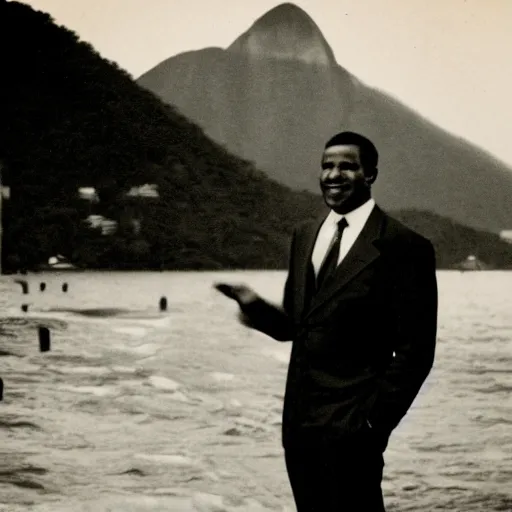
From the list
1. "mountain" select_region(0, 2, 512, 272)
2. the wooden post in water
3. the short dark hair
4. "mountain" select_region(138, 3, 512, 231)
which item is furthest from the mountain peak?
the wooden post in water

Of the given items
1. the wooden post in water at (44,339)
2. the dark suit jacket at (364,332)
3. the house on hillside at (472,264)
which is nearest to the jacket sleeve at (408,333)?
the dark suit jacket at (364,332)

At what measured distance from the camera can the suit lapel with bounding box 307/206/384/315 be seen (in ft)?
5.05

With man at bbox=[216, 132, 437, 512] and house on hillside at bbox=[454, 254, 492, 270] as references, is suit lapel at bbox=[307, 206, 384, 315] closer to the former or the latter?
man at bbox=[216, 132, 437, 512]

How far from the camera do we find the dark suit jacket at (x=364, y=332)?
146cm

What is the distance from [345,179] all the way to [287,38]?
1490mm

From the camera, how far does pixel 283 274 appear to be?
2.96m

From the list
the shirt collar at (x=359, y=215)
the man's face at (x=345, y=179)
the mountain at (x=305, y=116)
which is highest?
the mountain at (x=305, y=116)

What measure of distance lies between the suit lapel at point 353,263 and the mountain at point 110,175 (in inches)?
60.5

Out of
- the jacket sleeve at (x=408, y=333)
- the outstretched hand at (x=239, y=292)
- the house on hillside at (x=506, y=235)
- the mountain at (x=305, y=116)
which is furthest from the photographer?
the house on hillside at (x=506, y=235)

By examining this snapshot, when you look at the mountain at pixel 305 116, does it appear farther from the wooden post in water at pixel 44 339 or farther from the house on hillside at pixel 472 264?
the wooden post in water at pixel 44 339

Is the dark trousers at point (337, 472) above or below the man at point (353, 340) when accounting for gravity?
below

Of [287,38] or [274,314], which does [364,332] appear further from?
[287,38]

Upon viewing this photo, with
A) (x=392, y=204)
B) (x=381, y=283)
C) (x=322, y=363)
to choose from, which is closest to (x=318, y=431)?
(x=322, y=363)

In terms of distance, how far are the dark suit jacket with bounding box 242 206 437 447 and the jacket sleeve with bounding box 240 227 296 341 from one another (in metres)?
0.08
